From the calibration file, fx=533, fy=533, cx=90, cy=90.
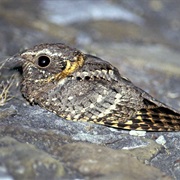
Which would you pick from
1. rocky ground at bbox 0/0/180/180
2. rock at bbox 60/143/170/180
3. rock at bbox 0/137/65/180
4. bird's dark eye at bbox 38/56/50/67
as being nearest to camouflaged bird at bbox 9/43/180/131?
bird's dark eye at bbox 38/56/50/67

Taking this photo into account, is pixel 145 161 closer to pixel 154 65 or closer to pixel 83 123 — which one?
pixel 83 123

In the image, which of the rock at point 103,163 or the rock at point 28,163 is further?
the rock at point 103,163

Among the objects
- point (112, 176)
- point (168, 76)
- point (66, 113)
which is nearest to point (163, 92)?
point (168, 76)

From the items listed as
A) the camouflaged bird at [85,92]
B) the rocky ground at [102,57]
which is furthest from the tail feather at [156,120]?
the rocky ground at [102,57]

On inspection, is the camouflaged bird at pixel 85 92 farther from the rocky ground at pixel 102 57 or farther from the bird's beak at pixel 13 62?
the rocky ground at pixel 102 57

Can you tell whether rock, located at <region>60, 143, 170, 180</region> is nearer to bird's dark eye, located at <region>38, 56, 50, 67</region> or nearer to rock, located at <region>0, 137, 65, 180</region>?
rock, located at <region>0, 137, 65, 180</region>
